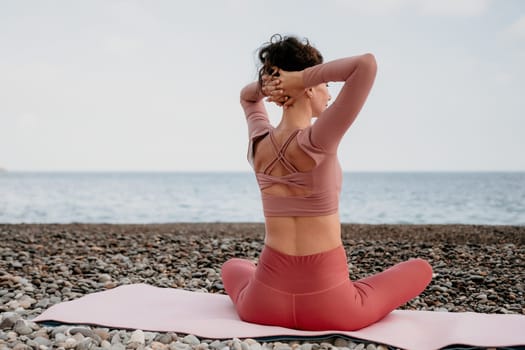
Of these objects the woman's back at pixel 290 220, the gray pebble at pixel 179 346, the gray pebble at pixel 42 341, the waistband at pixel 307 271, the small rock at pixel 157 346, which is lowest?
the gray pebble at pixel 42 341

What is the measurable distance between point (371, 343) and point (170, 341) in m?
1.18

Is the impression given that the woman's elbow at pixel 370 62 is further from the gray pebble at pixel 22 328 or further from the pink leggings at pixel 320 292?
the gray pebble at pixel 22 328

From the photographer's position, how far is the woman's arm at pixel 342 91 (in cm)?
284

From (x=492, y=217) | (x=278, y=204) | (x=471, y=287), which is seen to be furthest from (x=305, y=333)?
(x=492, y=217)

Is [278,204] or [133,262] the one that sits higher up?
[278,204]

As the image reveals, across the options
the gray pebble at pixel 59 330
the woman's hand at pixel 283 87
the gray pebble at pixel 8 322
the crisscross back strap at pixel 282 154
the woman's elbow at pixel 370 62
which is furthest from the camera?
the gray pebble at pixel 8 322

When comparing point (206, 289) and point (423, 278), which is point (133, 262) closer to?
point (206, 289)

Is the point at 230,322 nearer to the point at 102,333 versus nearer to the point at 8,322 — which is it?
the point at 102,333

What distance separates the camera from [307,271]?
11.0ft

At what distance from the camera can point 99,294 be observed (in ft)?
15.0

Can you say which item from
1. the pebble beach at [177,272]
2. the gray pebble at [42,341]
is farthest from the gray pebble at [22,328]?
the gray pebble at [42,341]

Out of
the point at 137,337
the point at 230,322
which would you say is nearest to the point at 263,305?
the point at 230,322

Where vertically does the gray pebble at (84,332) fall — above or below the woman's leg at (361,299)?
below

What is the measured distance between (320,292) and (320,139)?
3.09 ft
